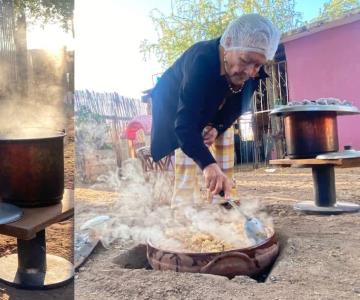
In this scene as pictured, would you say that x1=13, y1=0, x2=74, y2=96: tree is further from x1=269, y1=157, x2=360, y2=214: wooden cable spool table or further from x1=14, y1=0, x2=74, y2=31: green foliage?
x1=269, y1=157, x2=360, y2=214: wooden cable spool table

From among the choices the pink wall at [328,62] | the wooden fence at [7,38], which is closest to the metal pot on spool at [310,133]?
the pink wall at [328,62]

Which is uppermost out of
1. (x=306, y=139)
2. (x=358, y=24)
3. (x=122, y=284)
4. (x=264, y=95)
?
(x=358, y=24)

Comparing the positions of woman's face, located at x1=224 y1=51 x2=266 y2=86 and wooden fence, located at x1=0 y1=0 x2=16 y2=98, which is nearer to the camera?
woman's face, located at x1=224 y1=51 x2=266 y2=86

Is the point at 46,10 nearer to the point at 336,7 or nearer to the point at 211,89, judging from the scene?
the point at 211,89

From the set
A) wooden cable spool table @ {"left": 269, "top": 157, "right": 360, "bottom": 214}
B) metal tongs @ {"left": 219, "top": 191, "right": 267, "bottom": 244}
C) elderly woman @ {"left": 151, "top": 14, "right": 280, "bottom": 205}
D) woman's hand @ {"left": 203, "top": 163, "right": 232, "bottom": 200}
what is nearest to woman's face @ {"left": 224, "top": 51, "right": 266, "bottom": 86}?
elderly woman @ {"left": 151, "top": 14, "right": 280, "bottom": 205}

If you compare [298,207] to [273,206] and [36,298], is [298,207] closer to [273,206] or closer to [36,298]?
[273,206]

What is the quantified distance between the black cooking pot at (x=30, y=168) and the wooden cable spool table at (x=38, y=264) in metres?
0.04

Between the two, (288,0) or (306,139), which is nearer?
(288,0)

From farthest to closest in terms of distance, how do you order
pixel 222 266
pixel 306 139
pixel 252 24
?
pixel 306 139, pixel 222 266, pixel 252 24

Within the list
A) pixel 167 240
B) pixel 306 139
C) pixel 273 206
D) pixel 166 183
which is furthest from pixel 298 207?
pixel 167 240

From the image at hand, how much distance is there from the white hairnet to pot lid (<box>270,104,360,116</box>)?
0.44 m

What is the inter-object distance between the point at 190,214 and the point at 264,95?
0.39 m

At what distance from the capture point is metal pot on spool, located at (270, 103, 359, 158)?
118cm

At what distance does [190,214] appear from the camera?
1025mm
